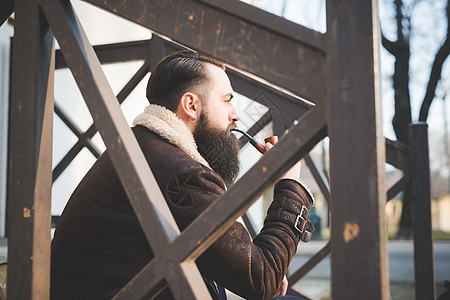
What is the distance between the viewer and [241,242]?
1286mm

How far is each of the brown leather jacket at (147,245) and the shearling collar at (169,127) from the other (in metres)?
0.10

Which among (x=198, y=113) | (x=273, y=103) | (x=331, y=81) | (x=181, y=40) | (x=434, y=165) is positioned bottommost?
(x=331, y=81)

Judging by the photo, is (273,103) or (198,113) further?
(273,103)

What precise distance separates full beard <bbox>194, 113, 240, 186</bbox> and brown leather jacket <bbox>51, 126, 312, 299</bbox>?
39cm

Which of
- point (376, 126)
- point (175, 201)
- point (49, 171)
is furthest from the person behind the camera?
point (175, 201)

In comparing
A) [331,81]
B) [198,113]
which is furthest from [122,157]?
[198,113]

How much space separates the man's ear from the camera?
179 cm

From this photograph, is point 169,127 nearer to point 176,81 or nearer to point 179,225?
point 176,81

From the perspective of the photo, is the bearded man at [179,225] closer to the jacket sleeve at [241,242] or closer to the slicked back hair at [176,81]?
the jacket sleeve at [241,242]

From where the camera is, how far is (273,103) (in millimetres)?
3105

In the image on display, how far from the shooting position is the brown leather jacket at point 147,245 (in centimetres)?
128

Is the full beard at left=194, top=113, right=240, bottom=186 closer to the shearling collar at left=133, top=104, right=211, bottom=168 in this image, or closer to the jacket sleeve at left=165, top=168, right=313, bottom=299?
the shearling collar at left=133, top=104, right=211, bottom=168

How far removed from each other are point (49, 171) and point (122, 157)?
282 mm

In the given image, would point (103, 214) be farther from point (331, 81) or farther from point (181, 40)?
point (331, 81)
